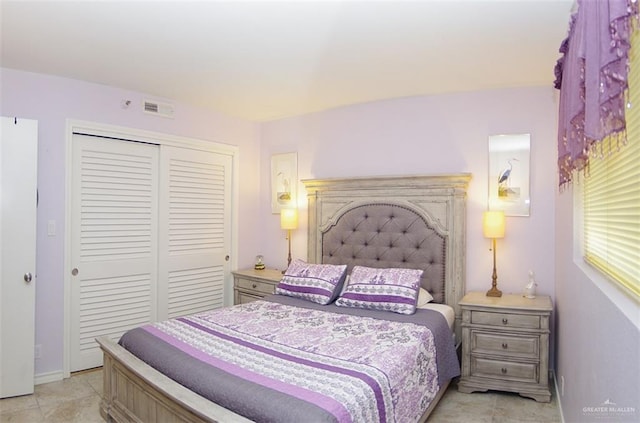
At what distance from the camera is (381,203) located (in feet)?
11.9

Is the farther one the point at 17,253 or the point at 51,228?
the point at 51,228

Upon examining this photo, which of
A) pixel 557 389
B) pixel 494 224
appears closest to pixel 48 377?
pixel 494 224

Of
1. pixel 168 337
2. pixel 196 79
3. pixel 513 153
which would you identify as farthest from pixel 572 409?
pixel 196 79

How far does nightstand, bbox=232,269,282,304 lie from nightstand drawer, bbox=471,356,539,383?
1.90 meters

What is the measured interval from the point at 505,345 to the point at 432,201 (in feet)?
4.14

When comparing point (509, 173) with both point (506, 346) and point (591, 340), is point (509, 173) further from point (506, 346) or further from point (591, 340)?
point (591, 340)

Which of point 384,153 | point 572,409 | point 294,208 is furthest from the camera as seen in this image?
point 294,208

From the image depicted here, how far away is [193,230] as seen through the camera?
4086 mm

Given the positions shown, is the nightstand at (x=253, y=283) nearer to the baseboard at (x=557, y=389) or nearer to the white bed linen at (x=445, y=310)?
the white bed linen at (x=445, y=310)

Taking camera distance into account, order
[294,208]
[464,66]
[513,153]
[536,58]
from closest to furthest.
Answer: [536,58], [464,66], [513,153], [294,208]

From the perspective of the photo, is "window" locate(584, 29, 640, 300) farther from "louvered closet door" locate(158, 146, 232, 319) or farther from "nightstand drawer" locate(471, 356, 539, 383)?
"louvered closet door" locate(158, 146, 232, 319)

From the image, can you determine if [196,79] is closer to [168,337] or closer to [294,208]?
[294,208]

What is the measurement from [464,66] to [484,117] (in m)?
0.64

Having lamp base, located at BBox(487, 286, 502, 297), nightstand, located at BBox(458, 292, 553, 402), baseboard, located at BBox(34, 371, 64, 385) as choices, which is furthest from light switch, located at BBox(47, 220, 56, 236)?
lamp base, located at BBox(487, 286, 502, 297)
